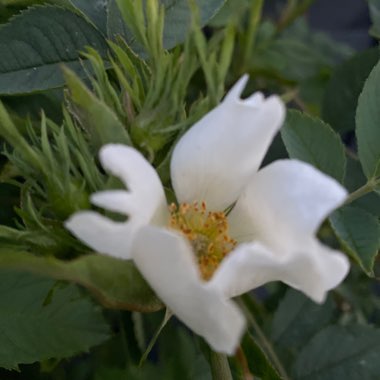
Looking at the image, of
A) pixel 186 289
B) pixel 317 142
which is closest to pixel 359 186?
pixel 317 142

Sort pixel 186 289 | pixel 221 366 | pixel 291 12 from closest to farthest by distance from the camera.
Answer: pixel 186 289 → pixel 221 366 → pixel 291 12

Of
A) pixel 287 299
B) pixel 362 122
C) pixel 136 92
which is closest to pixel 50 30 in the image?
pixel 136 92

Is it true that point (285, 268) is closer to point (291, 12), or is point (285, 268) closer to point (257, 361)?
point (257, 361)

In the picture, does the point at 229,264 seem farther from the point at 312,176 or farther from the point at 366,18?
the point at 366,18

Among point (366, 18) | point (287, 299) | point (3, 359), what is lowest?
point (366, 18)

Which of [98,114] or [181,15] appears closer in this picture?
[98,114]

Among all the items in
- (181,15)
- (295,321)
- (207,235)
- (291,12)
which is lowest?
(295,321)

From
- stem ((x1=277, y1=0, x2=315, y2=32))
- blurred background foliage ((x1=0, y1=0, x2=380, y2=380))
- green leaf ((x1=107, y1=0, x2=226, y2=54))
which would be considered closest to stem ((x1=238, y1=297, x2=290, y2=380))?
blurred background foliage ((x1=0, y1=0, x2=380, y2=380))
